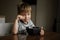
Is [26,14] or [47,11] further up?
[47,11]

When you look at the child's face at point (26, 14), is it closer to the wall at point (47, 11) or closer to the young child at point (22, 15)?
the young child at point (22, 15)

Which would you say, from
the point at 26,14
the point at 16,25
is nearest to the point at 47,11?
the point at 26,14

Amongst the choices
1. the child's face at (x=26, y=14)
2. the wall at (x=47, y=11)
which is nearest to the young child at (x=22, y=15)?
the child's face at (x=26, y=14)

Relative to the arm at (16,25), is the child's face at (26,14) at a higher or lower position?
higher

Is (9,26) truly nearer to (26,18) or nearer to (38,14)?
(26,18)

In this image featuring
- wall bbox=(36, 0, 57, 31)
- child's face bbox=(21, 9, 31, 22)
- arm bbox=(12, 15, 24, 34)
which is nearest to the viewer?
arm bbox=(12, 15, 24, 34)

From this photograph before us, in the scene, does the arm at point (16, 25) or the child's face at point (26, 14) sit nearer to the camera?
the arm at point (16, 25)

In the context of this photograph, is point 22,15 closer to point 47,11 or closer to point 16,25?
point 16,25

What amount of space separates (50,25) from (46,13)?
0.37 metres

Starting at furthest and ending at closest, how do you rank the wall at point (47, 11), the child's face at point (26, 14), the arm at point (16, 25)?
the wall at point (47, 11), the child's face at point (26, 14), the arm at point (16, 25)

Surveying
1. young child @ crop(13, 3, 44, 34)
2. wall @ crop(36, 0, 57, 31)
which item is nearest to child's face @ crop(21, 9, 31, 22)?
young child @ crop(13, 3, 44, 34)

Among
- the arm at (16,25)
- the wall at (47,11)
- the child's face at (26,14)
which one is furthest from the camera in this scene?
the wall at (47,11)

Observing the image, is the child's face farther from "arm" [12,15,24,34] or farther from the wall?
the wall

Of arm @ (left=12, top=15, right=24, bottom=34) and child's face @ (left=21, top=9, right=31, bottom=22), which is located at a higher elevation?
child's face @ (left=21, top=9, right=31, bottom=22)
